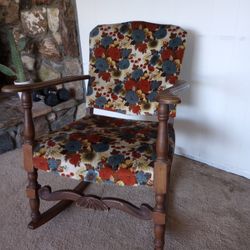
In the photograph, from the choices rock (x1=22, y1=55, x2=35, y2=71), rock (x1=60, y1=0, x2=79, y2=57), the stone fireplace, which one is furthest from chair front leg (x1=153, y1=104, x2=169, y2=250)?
rock (x1=22, y1=55, x2=35, y2=71)

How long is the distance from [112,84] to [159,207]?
67 cm

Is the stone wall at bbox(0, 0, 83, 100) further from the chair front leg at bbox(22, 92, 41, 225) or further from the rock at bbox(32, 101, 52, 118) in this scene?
the chair front leg at bbox(22, 92, 41, 225)

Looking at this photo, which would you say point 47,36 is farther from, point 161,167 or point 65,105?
point 161,167

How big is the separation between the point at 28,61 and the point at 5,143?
67cm

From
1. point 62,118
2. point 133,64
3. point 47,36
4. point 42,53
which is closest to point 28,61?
point 42,53

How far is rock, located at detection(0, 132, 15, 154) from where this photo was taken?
6.16 feet

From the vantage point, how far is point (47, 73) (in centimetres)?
224

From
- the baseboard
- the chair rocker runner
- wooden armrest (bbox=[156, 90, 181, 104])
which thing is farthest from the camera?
the baseboard

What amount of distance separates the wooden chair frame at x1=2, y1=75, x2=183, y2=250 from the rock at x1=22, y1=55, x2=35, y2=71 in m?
1.05

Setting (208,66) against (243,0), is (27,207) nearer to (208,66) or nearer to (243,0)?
(208,66)

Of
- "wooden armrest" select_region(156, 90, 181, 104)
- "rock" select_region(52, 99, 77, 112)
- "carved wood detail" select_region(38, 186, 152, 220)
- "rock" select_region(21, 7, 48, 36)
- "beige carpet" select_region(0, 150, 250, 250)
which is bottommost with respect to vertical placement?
"beige carpet" select_region(0, 150, 250, 250)

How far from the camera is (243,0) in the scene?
4.42 ft

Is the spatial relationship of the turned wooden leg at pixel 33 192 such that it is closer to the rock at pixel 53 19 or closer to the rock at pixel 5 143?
the rock at pixel 5 143

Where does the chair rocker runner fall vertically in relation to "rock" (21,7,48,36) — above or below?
below
